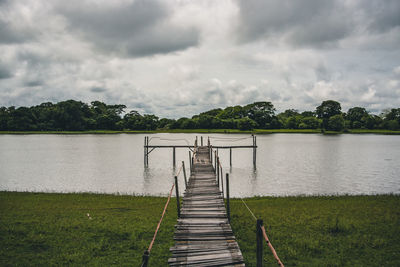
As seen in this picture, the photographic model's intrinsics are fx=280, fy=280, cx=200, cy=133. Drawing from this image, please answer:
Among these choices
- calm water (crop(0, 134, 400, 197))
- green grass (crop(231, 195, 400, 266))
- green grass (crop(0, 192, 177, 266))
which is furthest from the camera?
calm water (crop(0, 134, 400, 197))

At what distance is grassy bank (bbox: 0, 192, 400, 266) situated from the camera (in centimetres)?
901

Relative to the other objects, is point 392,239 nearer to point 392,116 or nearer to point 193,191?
point 193,191

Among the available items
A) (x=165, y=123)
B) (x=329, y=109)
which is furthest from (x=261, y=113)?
(x=165, y=123)

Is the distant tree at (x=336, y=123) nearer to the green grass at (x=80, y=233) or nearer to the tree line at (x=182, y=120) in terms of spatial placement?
the tree line at (x=182, y=120)

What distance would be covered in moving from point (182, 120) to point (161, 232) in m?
139

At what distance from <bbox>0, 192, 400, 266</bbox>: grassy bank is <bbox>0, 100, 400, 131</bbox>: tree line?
119 m

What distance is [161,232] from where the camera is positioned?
11.2 meters

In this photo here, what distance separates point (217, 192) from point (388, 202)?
10890mm

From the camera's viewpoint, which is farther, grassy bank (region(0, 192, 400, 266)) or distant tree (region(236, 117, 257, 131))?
distant tree (region(236, 117, 257, 131))

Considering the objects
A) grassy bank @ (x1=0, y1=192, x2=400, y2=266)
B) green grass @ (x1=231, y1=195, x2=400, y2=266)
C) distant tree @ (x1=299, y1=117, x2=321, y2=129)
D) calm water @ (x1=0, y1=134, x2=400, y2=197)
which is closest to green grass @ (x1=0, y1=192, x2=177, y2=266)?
grassy bank @ (x1=0, y1=192, x2=400, y2=266)

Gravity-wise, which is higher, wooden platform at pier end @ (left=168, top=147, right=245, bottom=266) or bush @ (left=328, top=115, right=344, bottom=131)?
bush @ (left=328, top=115, right=344, bottom=131)

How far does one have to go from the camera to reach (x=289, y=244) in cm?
1011

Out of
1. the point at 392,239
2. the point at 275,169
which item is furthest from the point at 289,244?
the point at 275,169

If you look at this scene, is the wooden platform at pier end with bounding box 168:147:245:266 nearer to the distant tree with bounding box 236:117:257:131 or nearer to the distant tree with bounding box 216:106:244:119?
the distant tree with bounding box 236:117:257:131
